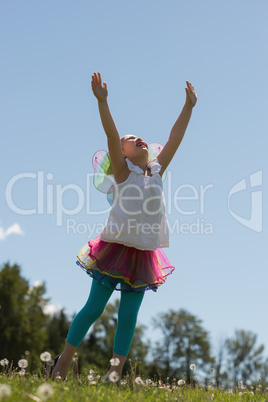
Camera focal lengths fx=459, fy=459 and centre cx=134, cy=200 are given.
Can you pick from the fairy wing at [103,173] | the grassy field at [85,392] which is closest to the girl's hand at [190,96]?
the fairy wing at [103,173]

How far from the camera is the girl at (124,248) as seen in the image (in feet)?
15.1

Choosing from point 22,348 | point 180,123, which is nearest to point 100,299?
point 180,123

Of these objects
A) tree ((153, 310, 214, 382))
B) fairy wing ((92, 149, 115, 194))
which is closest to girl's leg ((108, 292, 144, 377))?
fairy wing ((92, 149, 115, 194))

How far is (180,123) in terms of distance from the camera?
17.7 feet

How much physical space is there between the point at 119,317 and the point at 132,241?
78 cm

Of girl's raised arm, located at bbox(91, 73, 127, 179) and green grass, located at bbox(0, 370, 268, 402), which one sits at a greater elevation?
girl's raised arm, located at bbox(91, 73, 127, 179)

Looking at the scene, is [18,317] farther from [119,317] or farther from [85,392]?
[85,392]

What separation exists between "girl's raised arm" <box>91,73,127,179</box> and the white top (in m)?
0.17

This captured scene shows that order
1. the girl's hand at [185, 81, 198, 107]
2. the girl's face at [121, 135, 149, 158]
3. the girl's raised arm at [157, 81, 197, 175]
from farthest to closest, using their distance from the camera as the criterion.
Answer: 1. the girl's hand at [185, 81, 198, 107]
2. the girl's raised arm at [157, 81, 197, 175]
3. the girl's face at [121, 135, 149, 158]

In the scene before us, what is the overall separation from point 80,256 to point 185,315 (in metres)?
30.8

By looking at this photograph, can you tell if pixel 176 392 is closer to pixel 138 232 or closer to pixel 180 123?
pixel 138 232

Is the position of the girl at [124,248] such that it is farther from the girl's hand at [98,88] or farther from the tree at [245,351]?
Result: the tree at [245,351]

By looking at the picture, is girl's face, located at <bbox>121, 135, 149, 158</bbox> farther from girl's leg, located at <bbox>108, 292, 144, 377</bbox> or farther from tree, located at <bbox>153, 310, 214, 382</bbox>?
tree, located at <bbox>153, 310, 214, 382</bbox>

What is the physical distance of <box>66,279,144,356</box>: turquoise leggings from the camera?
14.9ft
